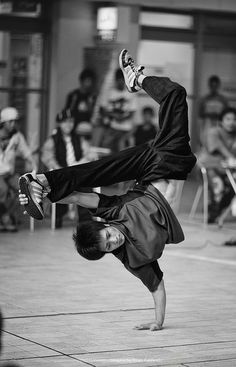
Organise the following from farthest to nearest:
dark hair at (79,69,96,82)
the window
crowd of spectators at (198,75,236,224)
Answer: the window
dark hair at (79,69,96,82)
crowd of spectators at (198,75,236,224)

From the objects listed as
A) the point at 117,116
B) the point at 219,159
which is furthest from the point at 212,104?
the point at 219,159

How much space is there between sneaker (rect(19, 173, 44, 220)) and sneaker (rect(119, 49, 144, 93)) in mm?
1166

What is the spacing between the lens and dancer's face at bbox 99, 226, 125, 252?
679cm

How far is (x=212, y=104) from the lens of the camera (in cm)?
2061

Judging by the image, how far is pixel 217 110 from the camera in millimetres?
20641

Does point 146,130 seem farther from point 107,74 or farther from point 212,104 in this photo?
point 212,104

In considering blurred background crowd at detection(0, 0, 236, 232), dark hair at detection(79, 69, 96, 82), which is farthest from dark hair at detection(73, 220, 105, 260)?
dark hair at detection(79, 69, 96, 82)

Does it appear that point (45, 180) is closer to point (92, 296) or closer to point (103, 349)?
point (103, 349)

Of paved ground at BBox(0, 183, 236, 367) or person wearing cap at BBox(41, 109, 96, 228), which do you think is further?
person wearing cap at BBox(41, 109, 96, 228)

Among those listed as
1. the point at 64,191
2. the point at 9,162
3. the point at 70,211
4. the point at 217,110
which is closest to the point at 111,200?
the point at 64,191

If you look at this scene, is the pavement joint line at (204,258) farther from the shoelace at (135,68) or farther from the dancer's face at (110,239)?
the dancer's face at (110,239)

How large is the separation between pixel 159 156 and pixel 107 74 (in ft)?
38.8

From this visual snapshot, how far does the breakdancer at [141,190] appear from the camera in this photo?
7004 millimetres

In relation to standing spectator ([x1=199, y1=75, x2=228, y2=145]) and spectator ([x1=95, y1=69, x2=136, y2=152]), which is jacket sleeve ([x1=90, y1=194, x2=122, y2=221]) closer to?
spectator ([x1=95, y1=69, x2=136, y2=152])
